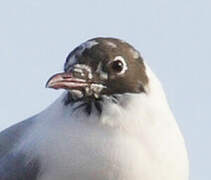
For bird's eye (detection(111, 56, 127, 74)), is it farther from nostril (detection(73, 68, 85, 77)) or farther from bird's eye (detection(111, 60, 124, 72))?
nostril (detection(73, 68, 85, 77))

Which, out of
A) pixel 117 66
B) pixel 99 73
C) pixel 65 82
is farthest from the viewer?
pixel 117 66

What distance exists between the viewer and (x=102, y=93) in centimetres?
756

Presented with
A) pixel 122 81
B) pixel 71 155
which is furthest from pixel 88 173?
pixel 122 81

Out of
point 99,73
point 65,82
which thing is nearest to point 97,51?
point 99,73

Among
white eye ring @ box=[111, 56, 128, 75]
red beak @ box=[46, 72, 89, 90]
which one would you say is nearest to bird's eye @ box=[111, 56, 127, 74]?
white eye ring @ box=[111, 56, 128, 75]

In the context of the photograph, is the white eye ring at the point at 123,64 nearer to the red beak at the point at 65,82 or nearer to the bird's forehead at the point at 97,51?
the bird's forehead at the point at 97,51

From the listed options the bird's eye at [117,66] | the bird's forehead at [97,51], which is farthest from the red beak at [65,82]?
the bird's eye at [117,66]

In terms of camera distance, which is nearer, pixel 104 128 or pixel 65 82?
pixel 65 82

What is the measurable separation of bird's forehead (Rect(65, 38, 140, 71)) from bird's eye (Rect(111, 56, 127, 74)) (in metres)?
0.03

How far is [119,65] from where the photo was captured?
7.66 metres

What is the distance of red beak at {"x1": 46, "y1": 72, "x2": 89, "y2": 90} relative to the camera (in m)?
7.30

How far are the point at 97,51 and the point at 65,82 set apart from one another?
0.38m

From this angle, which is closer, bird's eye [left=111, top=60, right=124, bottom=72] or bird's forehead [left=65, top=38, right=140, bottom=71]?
bird's forehead [left=65, top=38, right=140, bottom=71]

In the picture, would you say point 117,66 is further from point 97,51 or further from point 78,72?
point 78,72
